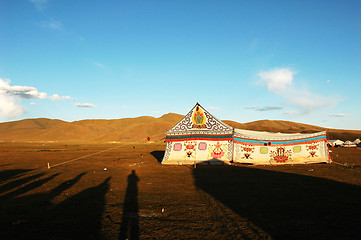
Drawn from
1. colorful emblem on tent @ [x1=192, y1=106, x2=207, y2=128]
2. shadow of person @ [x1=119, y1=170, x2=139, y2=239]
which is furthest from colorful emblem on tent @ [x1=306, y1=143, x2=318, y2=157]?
shadow of person @ [x1=119, y1=170, x2=139, y2=239]

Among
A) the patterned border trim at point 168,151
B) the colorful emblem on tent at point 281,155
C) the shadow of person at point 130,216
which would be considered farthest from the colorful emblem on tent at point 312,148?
the shadow of person at point 130,216

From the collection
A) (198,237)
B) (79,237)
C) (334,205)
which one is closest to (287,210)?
(334,205)

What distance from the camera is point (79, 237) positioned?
5.42m

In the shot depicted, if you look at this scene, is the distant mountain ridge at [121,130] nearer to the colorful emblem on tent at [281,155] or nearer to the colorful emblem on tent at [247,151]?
the colorful emblem on tent at [247,151]

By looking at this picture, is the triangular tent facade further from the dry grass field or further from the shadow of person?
the shadow of person

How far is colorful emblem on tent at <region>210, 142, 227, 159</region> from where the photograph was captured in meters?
18.8

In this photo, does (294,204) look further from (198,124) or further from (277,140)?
(198,124)

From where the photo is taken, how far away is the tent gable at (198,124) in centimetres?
→ 1945

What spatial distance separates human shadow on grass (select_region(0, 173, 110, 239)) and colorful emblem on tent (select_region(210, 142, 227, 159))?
35.0 ft

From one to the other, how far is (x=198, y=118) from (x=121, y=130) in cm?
8593

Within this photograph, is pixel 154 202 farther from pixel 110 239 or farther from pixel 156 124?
pixel 156 124

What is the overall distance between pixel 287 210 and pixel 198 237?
11.1ft

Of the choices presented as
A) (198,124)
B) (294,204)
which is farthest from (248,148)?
(294,204)

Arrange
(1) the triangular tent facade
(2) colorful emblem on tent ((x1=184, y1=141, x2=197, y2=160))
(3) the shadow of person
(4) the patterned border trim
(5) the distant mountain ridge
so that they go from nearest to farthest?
(3) the shadow of person < (1) the triangular tent facade < (2) colorful emblem on tent ((x1=184, y1=141, x2=197, y2=160)) < (4) the patterned border trim < (5) the distant mountain ridge
